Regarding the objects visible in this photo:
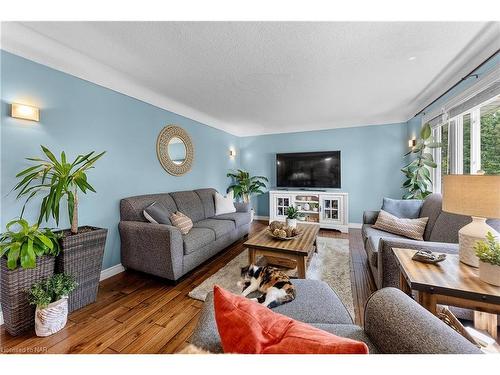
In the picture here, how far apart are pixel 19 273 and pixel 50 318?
1.26ft

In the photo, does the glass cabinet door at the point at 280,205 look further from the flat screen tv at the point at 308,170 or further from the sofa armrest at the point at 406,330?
the sofa armrest at the point at 406,330

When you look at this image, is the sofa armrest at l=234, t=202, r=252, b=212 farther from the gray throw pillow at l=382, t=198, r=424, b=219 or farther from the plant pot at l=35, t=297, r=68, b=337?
the plant pot at l=35, t=297, r=68, b=337

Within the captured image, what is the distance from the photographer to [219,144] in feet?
15.0

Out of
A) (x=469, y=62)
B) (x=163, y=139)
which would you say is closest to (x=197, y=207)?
(x=163, y=139)

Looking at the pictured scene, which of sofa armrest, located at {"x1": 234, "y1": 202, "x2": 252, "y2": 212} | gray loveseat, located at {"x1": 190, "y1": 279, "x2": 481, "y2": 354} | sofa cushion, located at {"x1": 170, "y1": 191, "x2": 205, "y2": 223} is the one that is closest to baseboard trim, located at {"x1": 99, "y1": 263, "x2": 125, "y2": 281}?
sofa cushion, located at {"x1": 170, "y1": 191, "x2": 205, "y2": 223}

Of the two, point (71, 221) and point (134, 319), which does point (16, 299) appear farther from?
point (134, 319)

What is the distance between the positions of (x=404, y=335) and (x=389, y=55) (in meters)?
2.37

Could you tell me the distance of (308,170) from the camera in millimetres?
4676

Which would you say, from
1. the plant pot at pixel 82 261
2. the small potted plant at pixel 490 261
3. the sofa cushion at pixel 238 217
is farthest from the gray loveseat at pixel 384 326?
the sofa cushion at pixel 238 217

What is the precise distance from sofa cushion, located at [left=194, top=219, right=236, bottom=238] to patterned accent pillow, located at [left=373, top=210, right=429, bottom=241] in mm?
1994

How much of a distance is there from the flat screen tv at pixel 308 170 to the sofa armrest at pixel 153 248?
10.7ft

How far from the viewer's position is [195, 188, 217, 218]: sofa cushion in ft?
11.6

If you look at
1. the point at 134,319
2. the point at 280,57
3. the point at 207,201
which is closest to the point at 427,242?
the point at 280,57
